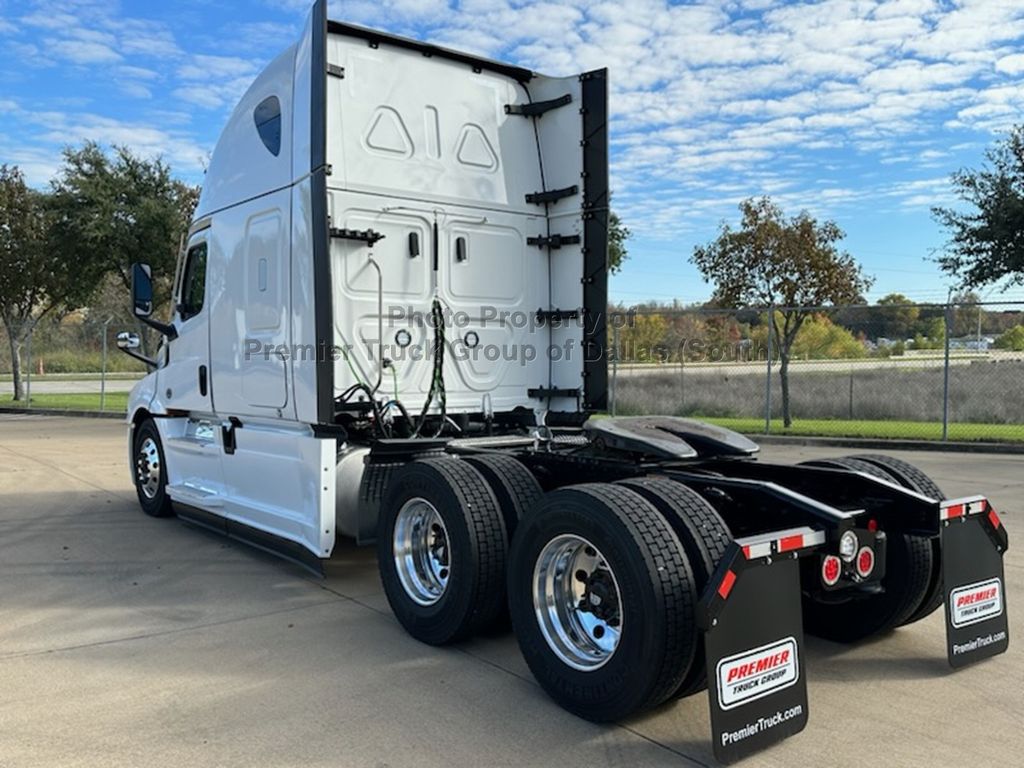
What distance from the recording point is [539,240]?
6.95 m

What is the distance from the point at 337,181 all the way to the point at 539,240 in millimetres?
1708

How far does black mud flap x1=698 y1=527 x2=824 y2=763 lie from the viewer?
321 centimetres

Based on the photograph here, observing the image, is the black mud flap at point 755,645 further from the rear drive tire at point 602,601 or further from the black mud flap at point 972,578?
the black mud flap at point 972,578

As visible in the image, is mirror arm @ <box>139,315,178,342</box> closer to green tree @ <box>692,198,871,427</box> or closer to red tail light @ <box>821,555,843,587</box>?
red tail light @ <box>821,555,843,587</box>

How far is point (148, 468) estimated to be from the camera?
8445 millimetres

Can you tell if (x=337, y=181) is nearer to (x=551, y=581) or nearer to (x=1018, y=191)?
(x=551, y=581)

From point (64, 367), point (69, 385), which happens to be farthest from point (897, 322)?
point (64, 367)

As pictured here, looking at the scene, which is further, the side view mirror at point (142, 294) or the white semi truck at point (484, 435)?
the side view mirror at point (142, 294)

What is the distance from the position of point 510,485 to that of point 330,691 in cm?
137

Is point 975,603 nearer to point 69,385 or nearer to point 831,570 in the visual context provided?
point 831,570

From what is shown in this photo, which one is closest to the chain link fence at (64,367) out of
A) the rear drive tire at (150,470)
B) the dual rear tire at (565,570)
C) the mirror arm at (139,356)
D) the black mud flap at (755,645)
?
the rear drive tire at (150,470)

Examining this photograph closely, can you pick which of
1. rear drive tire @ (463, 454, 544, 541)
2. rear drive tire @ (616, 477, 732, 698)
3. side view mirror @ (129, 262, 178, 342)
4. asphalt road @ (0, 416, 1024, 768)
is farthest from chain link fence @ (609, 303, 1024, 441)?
rear drive tire @ (616, 477, 732, 698)

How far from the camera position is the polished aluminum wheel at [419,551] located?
4934 millimetres

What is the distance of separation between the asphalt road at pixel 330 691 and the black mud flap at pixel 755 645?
164 millimetres
